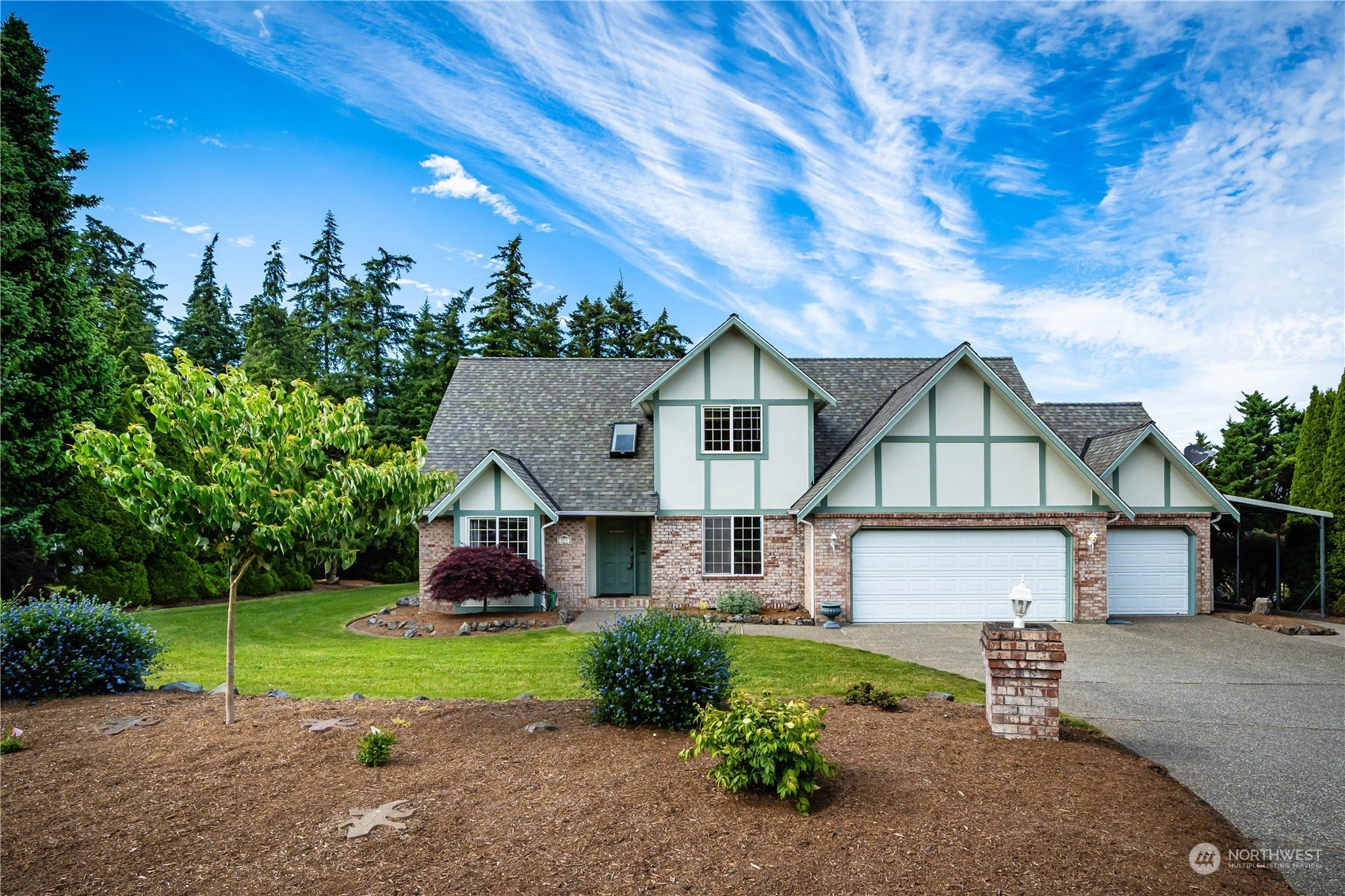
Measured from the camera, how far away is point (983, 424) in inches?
579

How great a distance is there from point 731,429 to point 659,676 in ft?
35.4

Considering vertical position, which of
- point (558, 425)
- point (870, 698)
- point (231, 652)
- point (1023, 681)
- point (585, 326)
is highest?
point (585, 326)

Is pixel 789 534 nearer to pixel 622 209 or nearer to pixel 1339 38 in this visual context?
pixel 622 209

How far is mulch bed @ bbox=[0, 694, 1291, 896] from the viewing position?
3756 mm

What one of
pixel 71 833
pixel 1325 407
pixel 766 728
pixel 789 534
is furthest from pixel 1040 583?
pixel 71 833

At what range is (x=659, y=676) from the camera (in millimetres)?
6207

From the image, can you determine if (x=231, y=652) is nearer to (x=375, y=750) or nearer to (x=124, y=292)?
(x=375, y=750)

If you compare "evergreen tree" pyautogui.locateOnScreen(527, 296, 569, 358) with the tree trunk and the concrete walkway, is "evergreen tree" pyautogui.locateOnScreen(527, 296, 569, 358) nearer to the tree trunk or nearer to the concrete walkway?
the concrete walkway

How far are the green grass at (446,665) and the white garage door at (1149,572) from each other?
8682mm

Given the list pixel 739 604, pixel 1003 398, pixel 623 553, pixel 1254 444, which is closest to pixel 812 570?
pixel 739 604

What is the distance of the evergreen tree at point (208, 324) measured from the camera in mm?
36531

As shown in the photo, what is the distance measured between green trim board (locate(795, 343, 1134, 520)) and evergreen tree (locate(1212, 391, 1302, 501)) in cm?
1172

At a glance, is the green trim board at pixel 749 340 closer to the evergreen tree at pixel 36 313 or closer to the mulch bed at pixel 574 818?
the mulch bed at pixel 574 818

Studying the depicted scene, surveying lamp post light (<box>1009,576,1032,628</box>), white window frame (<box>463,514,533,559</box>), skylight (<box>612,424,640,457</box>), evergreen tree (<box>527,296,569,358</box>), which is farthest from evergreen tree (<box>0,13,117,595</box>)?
evergreen tree (<box>527,296,569,358</box>)
